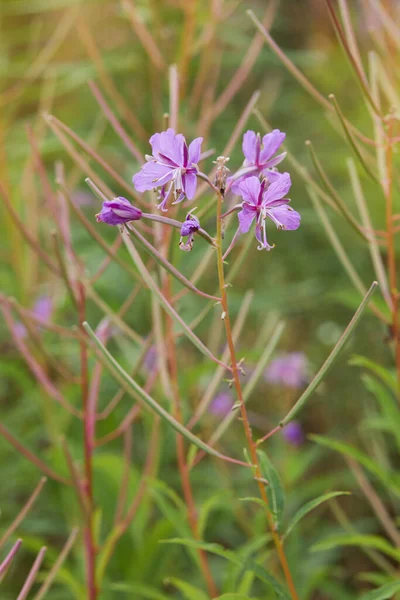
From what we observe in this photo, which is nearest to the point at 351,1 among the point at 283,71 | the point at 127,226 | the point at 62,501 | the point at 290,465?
the point at 283,71

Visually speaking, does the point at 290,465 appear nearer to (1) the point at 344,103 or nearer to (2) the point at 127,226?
(2) the point at 127,226

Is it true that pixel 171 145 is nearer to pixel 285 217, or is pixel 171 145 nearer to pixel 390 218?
pixel 285 217

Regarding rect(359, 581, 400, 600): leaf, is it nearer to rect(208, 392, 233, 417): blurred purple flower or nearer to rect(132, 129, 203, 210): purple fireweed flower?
rect(132, 129, 203, 210): purple fireweed flower

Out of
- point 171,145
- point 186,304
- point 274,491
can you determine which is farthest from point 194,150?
point 186,304

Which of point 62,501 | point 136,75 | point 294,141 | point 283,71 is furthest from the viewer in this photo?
point 283,71

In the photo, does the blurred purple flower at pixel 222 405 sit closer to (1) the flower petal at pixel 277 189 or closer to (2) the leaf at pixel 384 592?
(2) the leaf at pixel 384 592

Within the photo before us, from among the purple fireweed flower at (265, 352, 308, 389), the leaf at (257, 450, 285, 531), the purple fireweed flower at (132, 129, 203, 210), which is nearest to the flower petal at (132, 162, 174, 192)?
the purple fireweed flower at (132, 129, 203, 210)
